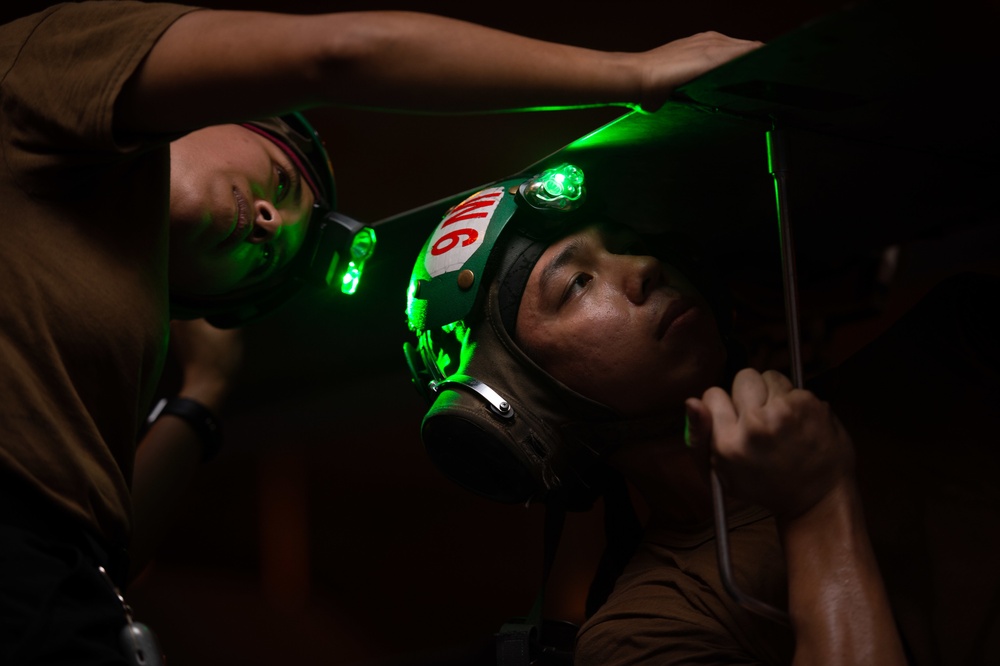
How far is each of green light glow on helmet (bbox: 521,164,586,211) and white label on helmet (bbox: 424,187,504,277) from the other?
86 millimetres

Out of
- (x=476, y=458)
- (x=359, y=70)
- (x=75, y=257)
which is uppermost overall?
(x=359, y=70)

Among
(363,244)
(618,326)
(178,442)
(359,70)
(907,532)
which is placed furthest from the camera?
(178,442)

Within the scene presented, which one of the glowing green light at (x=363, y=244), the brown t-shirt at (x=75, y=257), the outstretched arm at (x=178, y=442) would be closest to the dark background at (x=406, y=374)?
the glowing green light at (x=363, y=244)

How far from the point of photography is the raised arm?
990 millimetres

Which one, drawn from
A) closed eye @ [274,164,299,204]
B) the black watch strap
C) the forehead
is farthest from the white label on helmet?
the black watch strap

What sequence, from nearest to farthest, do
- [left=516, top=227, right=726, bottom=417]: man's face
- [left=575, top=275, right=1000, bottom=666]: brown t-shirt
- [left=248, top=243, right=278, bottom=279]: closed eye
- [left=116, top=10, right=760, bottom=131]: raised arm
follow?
[left=116, top=10, right=760, bottom=131]: raised arm < [left=575, top=275, right=1000, bottom=666]: brown t-shirt < [left=516, top=227, right=726, bottom=417]: man's face < [left=248, top=243, right=278, bottom=279]: closed eye

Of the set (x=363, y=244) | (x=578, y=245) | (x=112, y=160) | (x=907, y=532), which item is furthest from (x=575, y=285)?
(x=112, y=160)

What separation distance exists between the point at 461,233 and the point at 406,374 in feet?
3.00

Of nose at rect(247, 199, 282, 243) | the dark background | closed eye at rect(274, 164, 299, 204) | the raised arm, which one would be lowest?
the dark background

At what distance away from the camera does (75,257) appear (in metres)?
1.09

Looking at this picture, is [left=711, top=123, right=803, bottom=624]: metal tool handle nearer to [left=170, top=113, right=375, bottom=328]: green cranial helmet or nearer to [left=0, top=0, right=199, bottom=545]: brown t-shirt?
[left=0, top=0, right=199, bottom=545]: brown t-shirt

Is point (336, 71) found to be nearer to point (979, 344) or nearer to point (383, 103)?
point (383, 103)

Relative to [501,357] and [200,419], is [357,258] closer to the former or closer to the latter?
[501,357]

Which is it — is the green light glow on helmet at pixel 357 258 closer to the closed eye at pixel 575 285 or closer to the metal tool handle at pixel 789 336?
the closed eye at pixel 575 285
